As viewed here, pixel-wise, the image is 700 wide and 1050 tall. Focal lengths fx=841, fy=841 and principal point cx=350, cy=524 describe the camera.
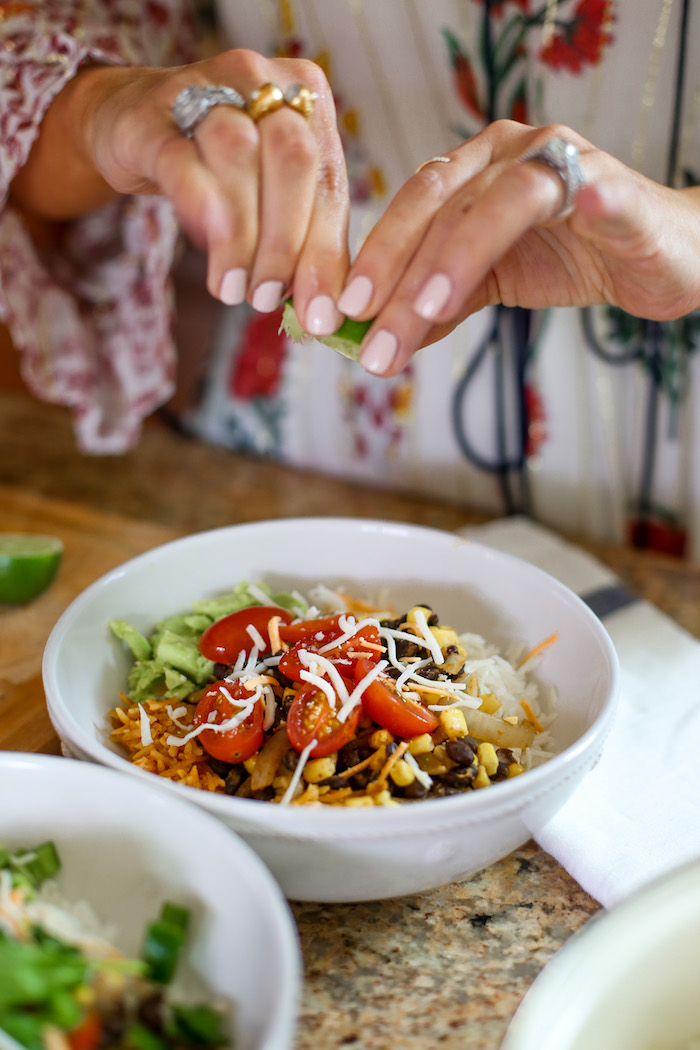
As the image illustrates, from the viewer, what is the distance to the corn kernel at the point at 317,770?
764 millimetres

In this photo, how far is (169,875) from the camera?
0.67 meters

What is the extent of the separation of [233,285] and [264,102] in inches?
6.7

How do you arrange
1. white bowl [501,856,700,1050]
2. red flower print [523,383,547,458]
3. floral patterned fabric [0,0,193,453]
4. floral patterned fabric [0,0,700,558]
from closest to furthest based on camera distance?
white bowl [501,856,700,1050] < floral patterned fabric [0,0,700,558] < floral patterned fabric [0,0,193,453] < red flower print [523,383,547,458]

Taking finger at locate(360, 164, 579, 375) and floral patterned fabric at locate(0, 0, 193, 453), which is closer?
finger at locate(360, 164, 579, 375)

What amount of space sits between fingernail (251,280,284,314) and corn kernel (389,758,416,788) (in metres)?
0.44

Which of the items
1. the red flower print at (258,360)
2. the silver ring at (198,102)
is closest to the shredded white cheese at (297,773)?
the silver ring at (198,102)

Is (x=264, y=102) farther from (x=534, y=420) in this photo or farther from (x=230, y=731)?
(x=534, y=420)

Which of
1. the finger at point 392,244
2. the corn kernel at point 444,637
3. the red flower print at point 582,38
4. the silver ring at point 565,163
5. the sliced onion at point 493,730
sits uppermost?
the red flower print at point 582,38

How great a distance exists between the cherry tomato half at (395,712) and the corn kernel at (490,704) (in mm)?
88

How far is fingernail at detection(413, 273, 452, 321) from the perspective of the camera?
2.40ft

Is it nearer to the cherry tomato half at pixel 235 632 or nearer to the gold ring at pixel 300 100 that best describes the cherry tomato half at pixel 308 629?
the cherry tomato half at pixel 235 632

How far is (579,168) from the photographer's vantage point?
75cm

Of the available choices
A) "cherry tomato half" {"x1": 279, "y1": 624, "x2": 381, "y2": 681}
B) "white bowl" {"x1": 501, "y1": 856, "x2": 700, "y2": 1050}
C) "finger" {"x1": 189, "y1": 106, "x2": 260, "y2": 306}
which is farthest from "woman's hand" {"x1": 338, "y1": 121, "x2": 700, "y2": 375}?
"white bowl" {"x1": 501, "y1": 856, "x2": 700, "y2": 1050}

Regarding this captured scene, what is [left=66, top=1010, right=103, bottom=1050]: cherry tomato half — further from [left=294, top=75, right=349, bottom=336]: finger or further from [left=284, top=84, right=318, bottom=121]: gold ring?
[left=284, top=84, right=318, bottom=121]: gold ring
